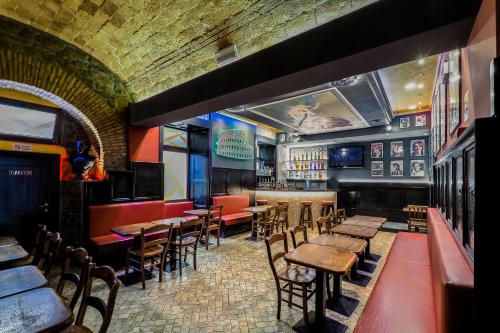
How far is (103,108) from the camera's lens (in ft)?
15.3

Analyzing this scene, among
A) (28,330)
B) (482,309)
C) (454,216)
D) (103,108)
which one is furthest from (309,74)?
(103,108)

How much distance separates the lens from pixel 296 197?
316 inches

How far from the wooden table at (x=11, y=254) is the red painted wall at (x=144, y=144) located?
2.53m

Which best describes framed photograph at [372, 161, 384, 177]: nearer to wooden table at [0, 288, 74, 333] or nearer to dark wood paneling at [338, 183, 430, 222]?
dark wood paneling at [338, 183, 430, 222]

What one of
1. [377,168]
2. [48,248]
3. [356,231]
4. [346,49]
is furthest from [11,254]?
[377,168]

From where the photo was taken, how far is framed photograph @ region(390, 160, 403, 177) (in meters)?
8.68

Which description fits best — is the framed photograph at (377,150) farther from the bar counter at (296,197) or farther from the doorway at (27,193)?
the doorway at (27,193)

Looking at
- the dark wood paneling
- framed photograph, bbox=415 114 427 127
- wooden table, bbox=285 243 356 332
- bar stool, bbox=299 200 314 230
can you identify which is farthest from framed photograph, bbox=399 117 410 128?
wooden table, bbox=285 243 356 332

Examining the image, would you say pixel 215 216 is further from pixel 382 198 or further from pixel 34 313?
pixel 382 198

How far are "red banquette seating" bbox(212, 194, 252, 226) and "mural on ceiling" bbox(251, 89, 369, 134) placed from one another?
8.81 ft

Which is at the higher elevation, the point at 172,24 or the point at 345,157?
the point at 172,24

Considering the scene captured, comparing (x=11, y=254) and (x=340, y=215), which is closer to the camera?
(x=11, y=254)

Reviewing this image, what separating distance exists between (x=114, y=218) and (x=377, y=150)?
899 cm

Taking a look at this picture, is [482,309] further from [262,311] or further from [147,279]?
[147,279]
